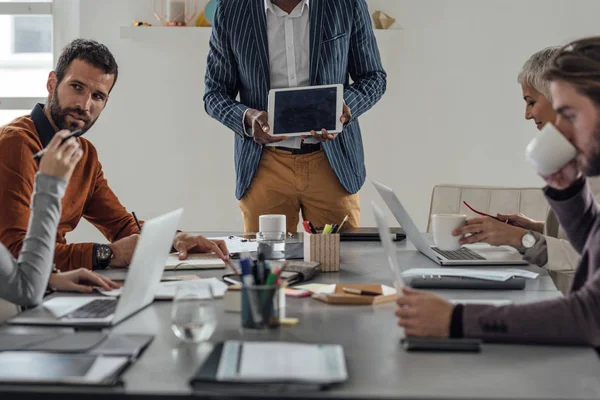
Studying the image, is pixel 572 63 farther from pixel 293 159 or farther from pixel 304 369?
pixel 293 159

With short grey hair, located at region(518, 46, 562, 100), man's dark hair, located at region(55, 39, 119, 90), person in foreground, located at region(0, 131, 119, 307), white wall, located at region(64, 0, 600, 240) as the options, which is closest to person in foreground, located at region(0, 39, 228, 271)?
man's dark hair, located at region(55, 39, 119, 90)

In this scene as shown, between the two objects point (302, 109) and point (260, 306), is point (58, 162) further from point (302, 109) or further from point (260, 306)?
point (302, 109)

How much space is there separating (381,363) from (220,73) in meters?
2.05

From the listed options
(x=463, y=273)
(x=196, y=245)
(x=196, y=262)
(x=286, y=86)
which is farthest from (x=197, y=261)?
(x=286, y=86)

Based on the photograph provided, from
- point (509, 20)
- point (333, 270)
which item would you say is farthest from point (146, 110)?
point (333, 270)

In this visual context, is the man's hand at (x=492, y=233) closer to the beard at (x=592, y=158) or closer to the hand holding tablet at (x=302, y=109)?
the beard at (x=592, y=158)

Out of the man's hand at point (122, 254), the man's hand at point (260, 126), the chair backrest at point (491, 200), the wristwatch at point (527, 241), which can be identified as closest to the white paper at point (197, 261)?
the man's hand at point (122, 254)

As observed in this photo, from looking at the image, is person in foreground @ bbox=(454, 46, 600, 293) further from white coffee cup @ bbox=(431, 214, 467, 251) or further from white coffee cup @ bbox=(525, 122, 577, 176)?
white coffee cup @ bbox=(525, 122, 577, 176)

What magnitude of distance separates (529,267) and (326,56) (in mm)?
1255

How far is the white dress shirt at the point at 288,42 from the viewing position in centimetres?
296

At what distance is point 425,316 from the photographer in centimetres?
127

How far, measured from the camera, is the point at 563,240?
2.11m

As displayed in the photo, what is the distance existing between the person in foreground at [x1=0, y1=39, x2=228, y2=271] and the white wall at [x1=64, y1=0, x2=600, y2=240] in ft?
5.47

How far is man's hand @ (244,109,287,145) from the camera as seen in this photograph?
277cm
